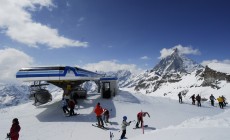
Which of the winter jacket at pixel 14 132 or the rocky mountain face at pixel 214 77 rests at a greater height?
the rocky mountain face at pixel 214 77

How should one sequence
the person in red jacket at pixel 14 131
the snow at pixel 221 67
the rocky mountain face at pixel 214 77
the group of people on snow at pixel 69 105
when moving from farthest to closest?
1. the snow at pixel 221 67
2. the rocky mountain face at pixel 214 77
3. the group of people on snow at pixel 69 105
4. the person in red jacket at pixel 14 131

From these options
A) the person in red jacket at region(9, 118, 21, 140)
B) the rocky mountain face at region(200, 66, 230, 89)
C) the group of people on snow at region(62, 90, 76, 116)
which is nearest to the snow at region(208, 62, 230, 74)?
the rocky mountain face at region(200, 66, 230, 89)

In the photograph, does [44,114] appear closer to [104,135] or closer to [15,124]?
[104,135]

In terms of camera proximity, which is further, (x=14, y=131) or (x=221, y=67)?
(x=221, y=67)

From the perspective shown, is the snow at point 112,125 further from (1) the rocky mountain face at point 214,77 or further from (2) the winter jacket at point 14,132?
(1) the rocky mountain face at point 214,77

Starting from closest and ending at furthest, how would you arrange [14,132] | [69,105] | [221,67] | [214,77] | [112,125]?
[14,132]
[112,125]
[69,105]
[214,77]
[221,67]

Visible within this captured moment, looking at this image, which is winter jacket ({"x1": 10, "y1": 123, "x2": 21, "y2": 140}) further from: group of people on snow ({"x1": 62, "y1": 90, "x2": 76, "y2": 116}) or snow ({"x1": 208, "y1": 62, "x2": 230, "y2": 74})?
snow ({"x1": 208, "y1": 62, "x2": 230, "y2": 74})

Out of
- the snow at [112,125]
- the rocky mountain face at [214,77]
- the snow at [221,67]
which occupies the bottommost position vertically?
the snow at [112,125]

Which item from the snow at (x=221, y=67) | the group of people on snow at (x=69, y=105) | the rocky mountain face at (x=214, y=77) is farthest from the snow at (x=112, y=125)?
the snow at (x=221, y=67)

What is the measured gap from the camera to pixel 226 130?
9.80m

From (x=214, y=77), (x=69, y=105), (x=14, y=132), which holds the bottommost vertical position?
(x=14, y=132)

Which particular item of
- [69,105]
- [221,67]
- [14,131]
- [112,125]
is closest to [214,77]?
[221,67]

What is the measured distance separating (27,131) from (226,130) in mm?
14895

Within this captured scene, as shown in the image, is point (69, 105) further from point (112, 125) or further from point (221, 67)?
point (221, 67)
